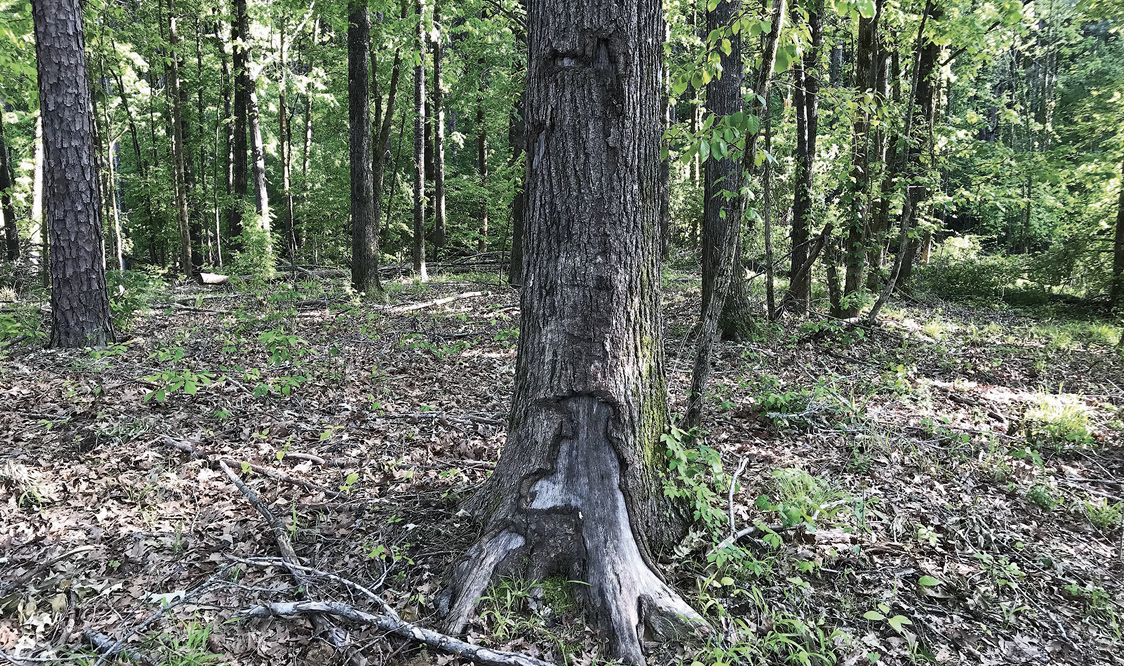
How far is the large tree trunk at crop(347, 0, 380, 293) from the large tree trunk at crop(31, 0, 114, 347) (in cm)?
458

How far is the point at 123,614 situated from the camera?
262 cm

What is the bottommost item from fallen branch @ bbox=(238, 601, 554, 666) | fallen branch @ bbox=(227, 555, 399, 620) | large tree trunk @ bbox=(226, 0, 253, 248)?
fallen branch @ bbox=(238, 601, 554, 666)

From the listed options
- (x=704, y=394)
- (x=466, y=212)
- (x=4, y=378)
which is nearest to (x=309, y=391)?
(x=4, y=378)

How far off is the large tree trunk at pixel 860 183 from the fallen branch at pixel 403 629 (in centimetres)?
722

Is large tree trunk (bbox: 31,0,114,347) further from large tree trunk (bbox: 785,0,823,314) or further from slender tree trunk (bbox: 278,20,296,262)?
large tree trunk (bbox: 785,0,823,314)

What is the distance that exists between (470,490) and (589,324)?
1.43 m

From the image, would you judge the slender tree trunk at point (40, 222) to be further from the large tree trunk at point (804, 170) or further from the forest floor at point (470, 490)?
the large tree trunk at point (804, 170)

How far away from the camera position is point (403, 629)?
99.4 inches

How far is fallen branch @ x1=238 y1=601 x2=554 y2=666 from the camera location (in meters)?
2.39

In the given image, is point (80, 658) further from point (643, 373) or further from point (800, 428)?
point (800, 428)

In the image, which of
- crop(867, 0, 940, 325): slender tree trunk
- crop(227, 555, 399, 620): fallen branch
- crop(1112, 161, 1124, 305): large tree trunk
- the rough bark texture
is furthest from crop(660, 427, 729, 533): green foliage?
crop(1112, 161, 1124, 305): large tree trunk

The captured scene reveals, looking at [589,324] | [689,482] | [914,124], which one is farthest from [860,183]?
[589,324]

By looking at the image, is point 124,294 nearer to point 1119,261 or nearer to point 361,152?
point 361,152

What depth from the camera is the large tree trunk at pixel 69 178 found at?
6.07 meters
